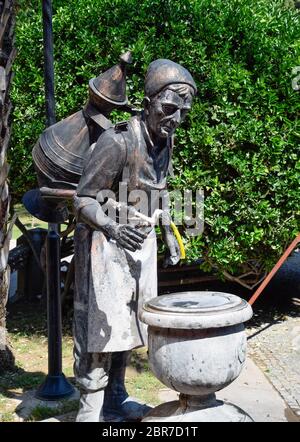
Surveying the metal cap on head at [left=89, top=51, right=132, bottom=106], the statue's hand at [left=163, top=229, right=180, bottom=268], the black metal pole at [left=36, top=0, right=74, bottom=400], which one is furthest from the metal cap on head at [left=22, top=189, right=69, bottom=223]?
the statue's hand at [left=163, top=229, right=180, bottom=268]

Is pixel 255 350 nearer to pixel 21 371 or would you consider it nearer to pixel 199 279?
pixel 199 279

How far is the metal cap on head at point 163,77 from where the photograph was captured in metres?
3.41

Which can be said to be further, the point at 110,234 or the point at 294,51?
the point at 294,51

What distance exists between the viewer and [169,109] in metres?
3.46

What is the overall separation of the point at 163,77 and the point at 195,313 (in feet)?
4.24

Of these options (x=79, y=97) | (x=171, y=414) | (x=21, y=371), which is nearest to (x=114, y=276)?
(x=171, y=414)

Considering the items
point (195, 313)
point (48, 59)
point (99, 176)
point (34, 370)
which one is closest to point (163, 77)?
point (99, 176)

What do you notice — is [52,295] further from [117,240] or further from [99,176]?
[117,240]

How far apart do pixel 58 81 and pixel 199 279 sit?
288 centimetres

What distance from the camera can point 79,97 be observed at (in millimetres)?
6160

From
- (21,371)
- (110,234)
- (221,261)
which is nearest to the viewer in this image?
(110,234)

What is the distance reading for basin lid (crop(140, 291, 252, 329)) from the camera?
3250mm

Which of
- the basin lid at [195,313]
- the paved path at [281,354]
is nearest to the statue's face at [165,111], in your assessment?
the basin lid at [195,313]

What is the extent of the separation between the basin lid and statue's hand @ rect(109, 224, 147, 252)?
398mm
